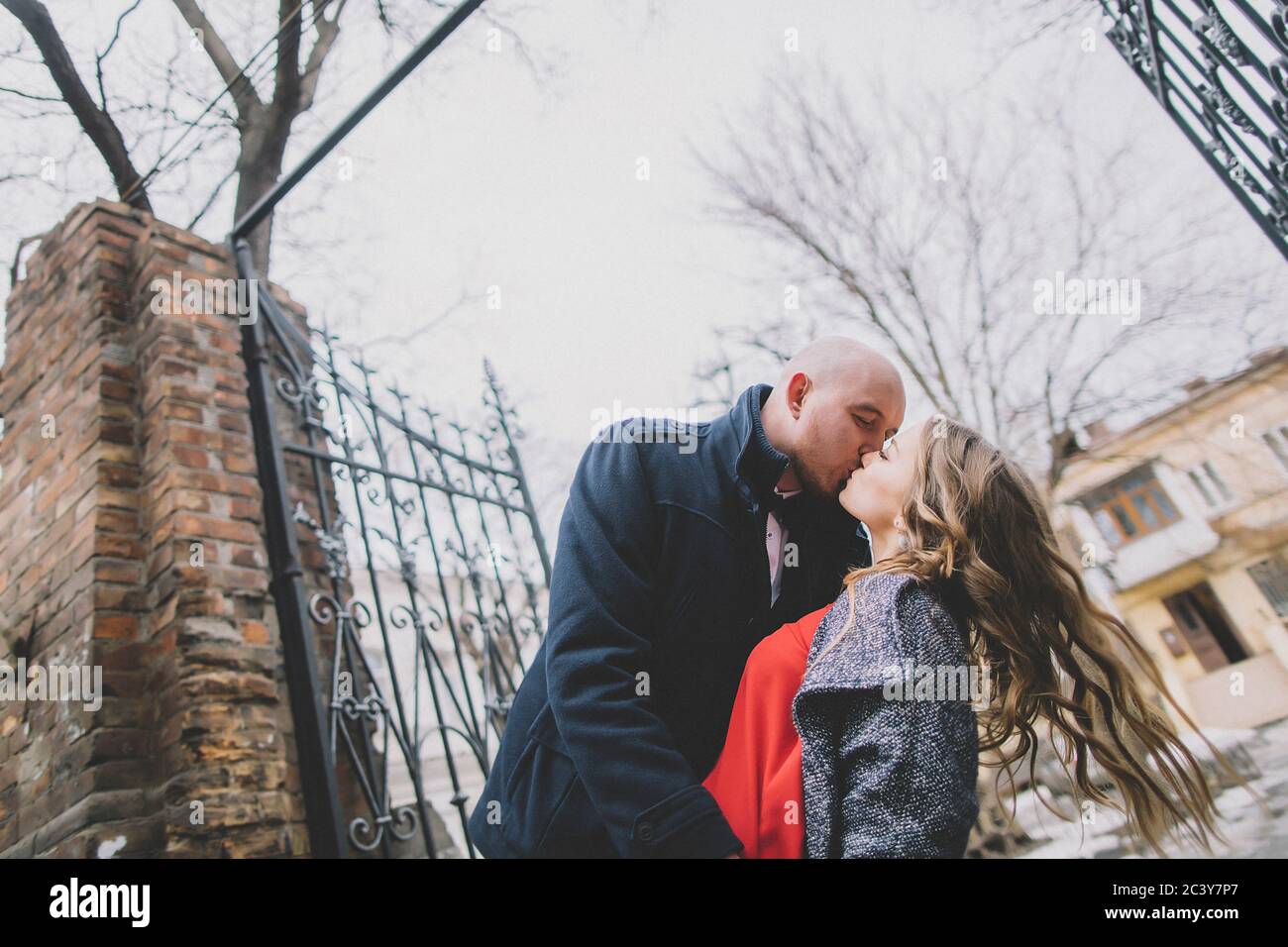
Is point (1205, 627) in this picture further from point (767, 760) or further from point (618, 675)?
point (618, 675)

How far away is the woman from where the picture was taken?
48.4 inches

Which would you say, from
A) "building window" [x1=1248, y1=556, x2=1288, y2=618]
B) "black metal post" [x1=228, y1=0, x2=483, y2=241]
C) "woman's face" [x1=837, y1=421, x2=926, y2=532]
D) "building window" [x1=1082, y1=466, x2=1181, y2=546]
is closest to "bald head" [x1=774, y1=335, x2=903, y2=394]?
"woman's face" [x1=837, y1=421, x2=926, y2=532]

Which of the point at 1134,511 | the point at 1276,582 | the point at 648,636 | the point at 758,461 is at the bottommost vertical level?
the point at 648,636

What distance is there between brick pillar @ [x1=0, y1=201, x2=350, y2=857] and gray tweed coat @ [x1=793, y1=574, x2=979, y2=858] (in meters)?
1.63

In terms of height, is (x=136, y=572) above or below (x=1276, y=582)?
below

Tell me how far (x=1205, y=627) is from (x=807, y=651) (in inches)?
800

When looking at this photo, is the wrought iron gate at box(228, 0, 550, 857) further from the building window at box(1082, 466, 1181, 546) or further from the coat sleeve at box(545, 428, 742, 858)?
the building window at box(1082, 466, 1181, 546)

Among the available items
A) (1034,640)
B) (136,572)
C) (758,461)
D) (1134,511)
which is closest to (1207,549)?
(1134,511)

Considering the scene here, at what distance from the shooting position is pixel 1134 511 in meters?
18.2

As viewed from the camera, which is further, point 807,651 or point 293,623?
point 293,623

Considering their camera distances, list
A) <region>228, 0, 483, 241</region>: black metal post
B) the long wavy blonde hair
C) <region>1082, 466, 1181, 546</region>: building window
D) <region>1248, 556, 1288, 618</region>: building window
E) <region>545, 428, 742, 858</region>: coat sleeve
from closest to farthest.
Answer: <region>545, 428, 742, 858</region>: coat sleeve < the long wavy blonde hair < <region>228, 0, 483, 241</region>: black metal post < <region>1248, 556, 1288, 618</region>: building window < <region>1082, 466, 1181, 546</region>: building window

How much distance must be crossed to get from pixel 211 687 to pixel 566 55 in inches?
199

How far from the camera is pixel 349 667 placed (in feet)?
8.74
